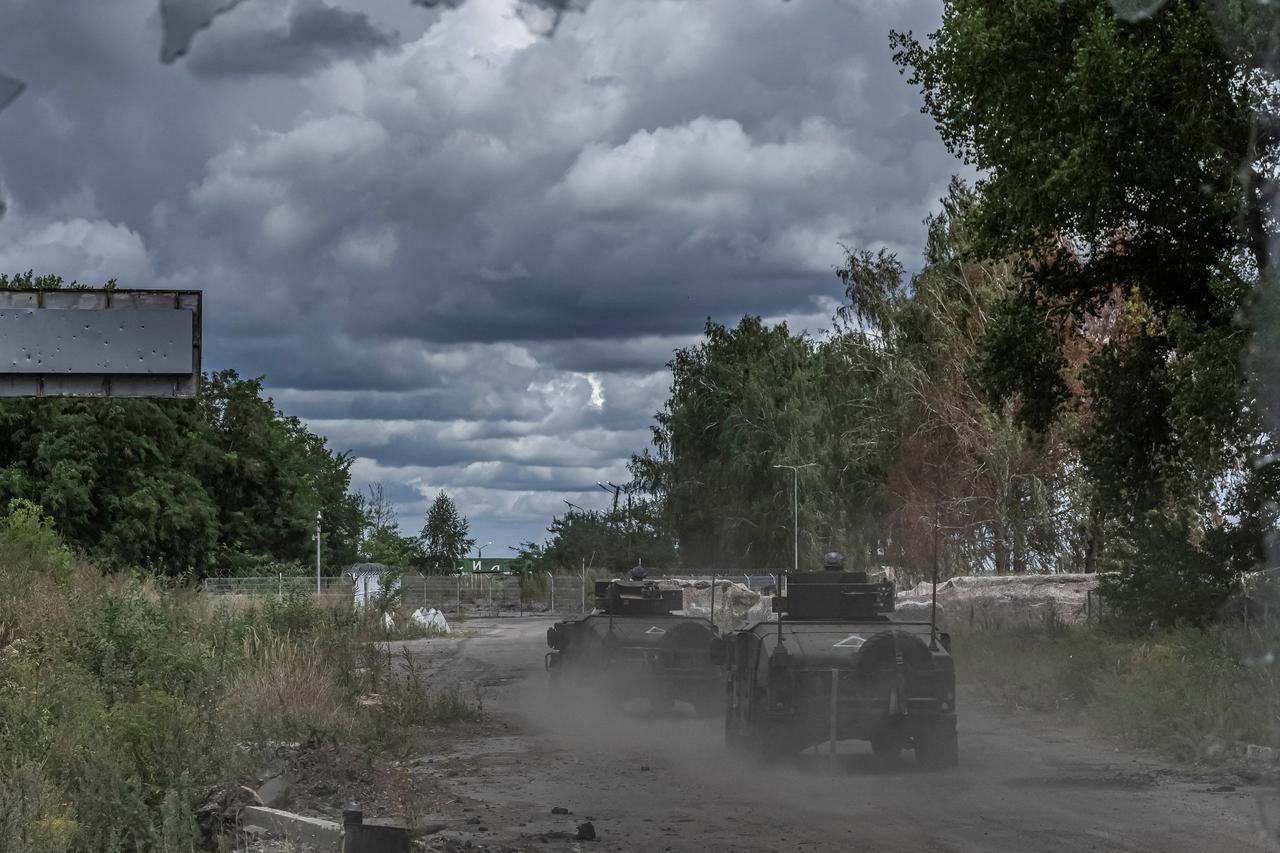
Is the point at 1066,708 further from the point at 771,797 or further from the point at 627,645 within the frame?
the point at 771,797

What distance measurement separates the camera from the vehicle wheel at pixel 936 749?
16.3 metres

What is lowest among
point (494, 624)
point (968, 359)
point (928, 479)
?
point (494, 624)

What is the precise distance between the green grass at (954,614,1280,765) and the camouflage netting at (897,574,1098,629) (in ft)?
10.6

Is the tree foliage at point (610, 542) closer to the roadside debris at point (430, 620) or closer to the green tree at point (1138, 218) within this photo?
the roadside debris at point (430, 620)

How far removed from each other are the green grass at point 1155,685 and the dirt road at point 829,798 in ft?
2.08

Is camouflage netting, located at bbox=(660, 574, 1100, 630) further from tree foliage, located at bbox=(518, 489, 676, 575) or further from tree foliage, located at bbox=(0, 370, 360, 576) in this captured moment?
tree foliage, located at bbox=(518, 489, 676, 575)

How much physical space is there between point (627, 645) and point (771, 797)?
10.2 m

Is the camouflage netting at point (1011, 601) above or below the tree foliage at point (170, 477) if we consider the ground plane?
below

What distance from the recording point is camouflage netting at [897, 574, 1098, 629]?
32.0 m

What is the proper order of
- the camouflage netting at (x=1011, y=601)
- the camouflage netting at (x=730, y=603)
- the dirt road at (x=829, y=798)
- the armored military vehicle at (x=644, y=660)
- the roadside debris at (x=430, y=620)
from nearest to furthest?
the dirt road at (x=829, y=798), the armored military vehicle at (x=644, y=660), the camouflage netting at (x=1011, y=601), the camouflage netting at (x=730, y=603), the roadside debris at (x=430, y=620)

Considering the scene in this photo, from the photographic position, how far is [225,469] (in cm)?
7675

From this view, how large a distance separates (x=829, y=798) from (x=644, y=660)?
1012 centimetres

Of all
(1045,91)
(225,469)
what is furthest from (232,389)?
(1045,91)

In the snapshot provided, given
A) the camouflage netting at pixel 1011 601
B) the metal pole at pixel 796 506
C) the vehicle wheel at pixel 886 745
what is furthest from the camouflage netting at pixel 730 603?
the vehicle wheel at pixel 886 745
